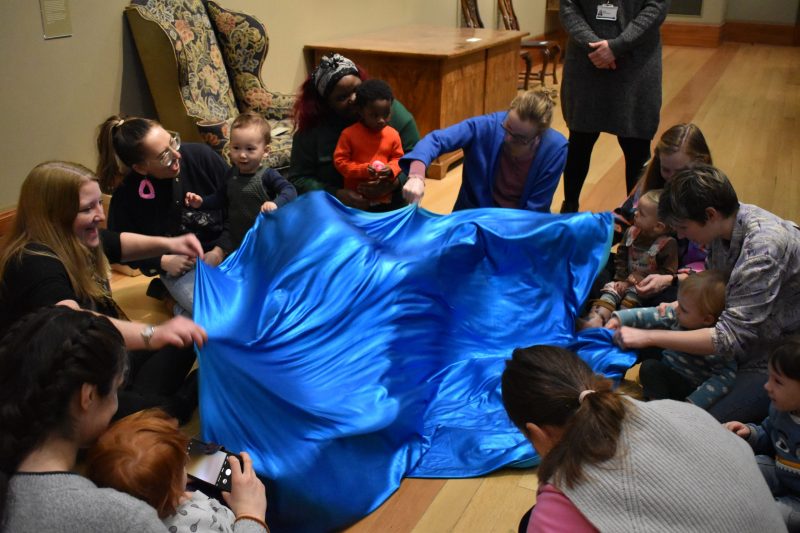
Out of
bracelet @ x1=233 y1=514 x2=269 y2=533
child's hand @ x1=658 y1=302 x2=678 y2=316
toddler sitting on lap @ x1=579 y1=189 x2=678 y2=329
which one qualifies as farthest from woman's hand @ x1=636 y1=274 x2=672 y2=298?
bracelet @ x1=233 y1=514 x2=269 y2=533

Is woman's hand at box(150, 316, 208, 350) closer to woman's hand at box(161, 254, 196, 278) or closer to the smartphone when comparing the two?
the smartphone

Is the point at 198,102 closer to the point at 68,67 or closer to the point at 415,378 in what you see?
the point at 68,67

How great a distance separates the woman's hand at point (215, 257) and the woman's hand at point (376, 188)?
0.64 m

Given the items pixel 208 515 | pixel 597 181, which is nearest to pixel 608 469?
pixel 208 515

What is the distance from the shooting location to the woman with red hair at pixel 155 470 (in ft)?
4.31

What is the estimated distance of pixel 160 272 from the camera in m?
2.82

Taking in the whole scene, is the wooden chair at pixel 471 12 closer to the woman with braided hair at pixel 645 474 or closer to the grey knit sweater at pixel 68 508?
the woman with braided hair at pixel 645 474

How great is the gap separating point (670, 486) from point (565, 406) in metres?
0.23

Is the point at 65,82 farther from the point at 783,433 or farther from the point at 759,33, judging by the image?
the point at 759,33

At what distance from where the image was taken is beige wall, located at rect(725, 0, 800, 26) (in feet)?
35.4

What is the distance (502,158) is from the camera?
10.1 ft

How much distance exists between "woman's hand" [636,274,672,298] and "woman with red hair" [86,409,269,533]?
1.61 metres

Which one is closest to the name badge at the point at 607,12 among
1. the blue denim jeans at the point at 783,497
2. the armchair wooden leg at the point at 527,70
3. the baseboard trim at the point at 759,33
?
the blue denim jeans at the point at 783,497

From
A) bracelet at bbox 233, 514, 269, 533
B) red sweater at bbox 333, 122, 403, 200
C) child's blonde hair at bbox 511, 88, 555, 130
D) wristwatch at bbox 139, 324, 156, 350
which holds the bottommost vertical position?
bracelet at bbox 233, 514, 269, 533
